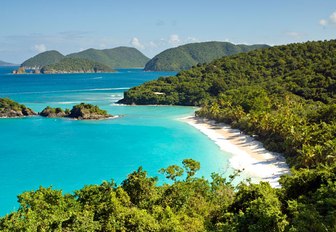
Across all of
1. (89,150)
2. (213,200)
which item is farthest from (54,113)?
(213,200)

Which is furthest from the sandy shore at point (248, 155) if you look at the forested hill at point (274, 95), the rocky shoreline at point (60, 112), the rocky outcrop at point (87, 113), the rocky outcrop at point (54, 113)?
the rocky outcrop at point (54, 113)

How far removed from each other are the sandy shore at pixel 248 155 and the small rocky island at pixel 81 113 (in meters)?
22.0

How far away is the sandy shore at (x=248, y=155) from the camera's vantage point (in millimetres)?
32888

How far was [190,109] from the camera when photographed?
8275 centimetres

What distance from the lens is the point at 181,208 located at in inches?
734

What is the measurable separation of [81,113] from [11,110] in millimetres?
16427

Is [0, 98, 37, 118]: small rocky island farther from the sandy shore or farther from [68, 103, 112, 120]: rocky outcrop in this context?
the sandy shore

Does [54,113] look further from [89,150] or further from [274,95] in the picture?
[274,95]

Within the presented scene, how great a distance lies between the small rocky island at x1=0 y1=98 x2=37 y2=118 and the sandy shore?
38.8 metres

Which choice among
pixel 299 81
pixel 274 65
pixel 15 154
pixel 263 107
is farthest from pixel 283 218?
pixel 274 65

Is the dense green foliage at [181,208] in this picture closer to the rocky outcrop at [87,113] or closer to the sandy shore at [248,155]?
the sandy shore at [248,155]

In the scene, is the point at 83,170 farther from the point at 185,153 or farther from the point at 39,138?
the point at 39,138

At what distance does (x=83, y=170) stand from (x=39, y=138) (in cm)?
2003

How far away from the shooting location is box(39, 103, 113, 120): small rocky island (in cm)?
6988
